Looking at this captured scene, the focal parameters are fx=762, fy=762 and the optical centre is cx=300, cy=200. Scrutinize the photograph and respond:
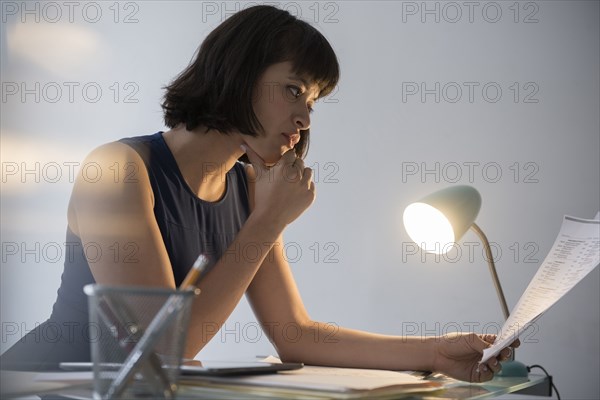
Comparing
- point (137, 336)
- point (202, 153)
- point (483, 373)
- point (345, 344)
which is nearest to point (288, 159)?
point (202, 153)

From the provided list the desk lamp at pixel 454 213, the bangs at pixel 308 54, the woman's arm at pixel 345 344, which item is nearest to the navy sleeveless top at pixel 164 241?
the woman's arm at pixel 345 344

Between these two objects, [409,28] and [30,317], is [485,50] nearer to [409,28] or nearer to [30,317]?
[409,28]

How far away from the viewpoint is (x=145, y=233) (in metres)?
1.04

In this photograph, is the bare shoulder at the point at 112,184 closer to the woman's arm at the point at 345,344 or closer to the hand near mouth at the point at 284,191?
the hand near mouth at the point at 284,191

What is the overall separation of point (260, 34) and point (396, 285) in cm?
136

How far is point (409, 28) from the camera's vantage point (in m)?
2.52

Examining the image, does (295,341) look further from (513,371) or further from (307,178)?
(513,371)

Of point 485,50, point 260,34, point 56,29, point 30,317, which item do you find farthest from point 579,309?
point 56,29

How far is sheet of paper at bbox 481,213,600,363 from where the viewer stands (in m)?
0.84

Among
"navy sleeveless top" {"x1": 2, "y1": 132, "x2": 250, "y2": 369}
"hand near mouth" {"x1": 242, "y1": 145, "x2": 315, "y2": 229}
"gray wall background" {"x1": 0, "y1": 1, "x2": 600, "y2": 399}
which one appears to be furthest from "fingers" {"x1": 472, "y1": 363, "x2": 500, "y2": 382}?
"gray wall background" {"x1": 0, "y1": 1, "x2": 600, "y2": 399}

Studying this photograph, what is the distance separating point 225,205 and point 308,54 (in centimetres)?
31

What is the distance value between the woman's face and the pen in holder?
77cm

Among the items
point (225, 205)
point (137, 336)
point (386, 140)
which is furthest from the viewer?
point (386, 140)

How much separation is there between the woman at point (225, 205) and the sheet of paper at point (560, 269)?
4.7 inches
